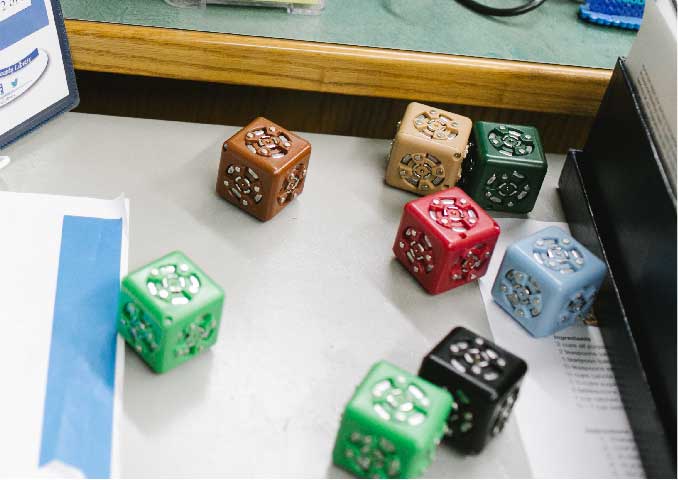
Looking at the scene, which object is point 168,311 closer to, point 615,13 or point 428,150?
point 428,150

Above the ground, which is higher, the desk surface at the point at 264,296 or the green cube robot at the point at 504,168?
the green cube robot at the point at 504,168

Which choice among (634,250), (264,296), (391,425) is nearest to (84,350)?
(264,296)

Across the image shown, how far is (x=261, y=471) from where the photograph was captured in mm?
724

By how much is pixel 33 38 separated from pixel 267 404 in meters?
0.47

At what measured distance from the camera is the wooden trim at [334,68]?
1.04 meters

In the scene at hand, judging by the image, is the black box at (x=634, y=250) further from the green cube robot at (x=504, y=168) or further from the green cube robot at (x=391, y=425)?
the green cube robot at (x=391, y=425)

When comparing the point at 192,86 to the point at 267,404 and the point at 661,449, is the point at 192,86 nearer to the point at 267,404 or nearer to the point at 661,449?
the point at 267,404

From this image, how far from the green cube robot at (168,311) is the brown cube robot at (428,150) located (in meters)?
0.31

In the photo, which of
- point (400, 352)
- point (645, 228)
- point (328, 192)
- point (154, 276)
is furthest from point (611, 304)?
point (154, 276)

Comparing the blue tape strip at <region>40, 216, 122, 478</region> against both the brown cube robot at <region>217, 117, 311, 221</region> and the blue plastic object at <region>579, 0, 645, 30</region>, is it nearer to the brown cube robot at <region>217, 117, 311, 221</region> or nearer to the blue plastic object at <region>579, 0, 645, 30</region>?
the brown cube robot at <region>217, 117, 311, 221</region>

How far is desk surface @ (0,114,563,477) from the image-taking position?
2.44 ft

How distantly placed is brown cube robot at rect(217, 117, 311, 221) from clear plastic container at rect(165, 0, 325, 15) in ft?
0.77

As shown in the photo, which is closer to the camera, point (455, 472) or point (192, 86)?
point (455, 472)

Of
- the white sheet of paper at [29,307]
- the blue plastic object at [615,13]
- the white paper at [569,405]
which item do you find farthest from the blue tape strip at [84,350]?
the blue plastic object at [615,13]
